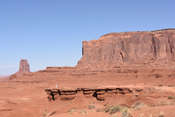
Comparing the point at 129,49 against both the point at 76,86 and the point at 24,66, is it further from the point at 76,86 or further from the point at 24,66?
the point at 24,66

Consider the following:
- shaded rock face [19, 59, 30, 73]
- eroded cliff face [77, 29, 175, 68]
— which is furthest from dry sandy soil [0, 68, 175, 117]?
shaded rock face [19, 59, 30, 73]

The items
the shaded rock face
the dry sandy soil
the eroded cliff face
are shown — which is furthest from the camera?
the shaded rock face

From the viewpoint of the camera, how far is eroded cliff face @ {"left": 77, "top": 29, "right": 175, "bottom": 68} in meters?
62.2

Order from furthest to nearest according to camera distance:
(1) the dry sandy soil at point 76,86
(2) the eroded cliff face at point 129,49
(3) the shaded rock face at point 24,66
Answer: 1. (3) the shaded rock face at point 24,66
2. (2) the eroded cliff face at point 129,49
3. (1) the dry sandy soil at point 76,86

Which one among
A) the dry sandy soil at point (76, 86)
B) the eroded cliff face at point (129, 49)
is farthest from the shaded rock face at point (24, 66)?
the dry sandy soil at point (76, 86)

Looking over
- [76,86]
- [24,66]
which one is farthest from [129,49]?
[24,66]

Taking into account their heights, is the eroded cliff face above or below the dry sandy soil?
above

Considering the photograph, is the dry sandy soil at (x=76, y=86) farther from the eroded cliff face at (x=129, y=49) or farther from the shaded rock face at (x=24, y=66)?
the shaded rock face at (x=24, y=66)

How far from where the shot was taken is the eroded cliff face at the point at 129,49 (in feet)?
204

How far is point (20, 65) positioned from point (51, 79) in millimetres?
64735

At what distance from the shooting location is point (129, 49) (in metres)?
65.6

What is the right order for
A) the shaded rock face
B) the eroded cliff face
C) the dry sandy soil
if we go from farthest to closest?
the shaded rock face < the eroded cliff face < the dry sandy soil

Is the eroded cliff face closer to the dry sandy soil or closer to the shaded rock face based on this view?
the dry sandy soil

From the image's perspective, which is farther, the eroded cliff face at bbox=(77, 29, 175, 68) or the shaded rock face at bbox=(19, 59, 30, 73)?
the shaded rock face at bbox=(19, 59, 30, 73)
